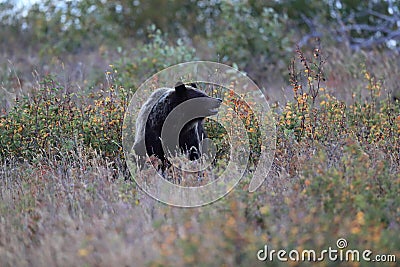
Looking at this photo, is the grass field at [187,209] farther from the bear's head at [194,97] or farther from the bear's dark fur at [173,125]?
the bear's head at [194,97]

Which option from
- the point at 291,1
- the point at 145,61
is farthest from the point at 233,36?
the point at 291,1

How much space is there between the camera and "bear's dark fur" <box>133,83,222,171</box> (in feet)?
20.8

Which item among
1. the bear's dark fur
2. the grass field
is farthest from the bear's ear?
the grass field

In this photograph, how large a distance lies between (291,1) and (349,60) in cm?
678

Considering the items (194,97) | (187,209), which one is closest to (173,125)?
(194,97)

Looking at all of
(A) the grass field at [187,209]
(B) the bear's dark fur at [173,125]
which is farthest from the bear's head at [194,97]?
(A) the grass field at [187,209]

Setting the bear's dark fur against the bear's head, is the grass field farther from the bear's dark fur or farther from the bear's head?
the bear's head

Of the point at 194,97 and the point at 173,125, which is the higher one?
the point at 194,97

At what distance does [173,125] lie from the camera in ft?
21.0

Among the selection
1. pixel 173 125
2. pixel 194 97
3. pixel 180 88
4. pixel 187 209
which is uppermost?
pixel 180 88

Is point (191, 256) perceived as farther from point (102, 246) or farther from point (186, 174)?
point (186, 174)

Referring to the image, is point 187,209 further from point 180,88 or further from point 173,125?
point 180,88

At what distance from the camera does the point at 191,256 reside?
133 inches

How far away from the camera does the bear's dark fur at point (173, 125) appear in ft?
20.8
